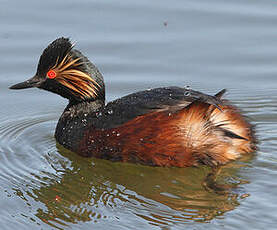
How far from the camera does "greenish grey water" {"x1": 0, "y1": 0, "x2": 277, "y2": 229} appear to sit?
6.48m

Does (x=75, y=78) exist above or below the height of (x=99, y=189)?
above

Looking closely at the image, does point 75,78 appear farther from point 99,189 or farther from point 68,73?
point 99,189

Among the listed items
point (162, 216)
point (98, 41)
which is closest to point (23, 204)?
point (162, 216)

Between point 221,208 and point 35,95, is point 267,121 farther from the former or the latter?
point 35,95

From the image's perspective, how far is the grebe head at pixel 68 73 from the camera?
8.11 meters

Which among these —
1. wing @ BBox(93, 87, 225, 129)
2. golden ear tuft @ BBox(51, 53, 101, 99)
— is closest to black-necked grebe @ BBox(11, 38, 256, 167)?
wing @ BBox(93, 87, 225, 129)

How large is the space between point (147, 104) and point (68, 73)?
4.02 feet

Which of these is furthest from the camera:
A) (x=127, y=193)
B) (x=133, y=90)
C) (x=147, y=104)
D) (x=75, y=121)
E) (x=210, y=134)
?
(x=133, y=90)

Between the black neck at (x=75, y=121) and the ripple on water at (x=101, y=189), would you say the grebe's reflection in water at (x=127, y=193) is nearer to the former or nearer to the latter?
the ripple on water at (x=101, y=189)

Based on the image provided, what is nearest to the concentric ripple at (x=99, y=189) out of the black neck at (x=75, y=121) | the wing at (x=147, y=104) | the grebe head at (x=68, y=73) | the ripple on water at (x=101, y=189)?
the ripple on water at (x=101, y=189)

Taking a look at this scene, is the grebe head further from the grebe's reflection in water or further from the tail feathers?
the tail feathers

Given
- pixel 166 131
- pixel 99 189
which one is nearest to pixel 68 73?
pixel 166 131

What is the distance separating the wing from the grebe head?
490 mm

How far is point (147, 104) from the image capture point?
750cm
